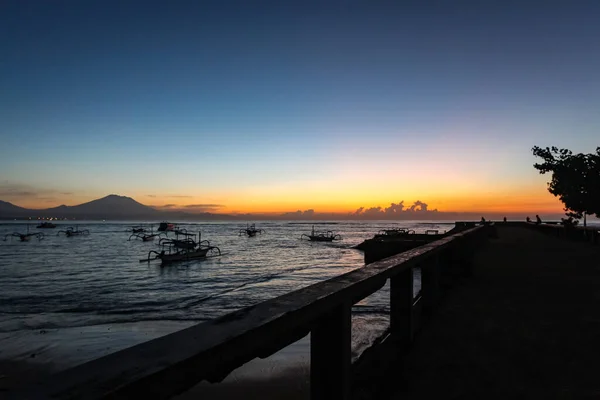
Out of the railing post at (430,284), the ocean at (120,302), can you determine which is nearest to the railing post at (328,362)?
the railing post at (430,284)

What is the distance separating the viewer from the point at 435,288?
19.9 feet

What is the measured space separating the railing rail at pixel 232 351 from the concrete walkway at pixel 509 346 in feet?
3.87

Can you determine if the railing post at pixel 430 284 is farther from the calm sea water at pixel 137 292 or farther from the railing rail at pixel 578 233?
the railing rail at pixel 578 233

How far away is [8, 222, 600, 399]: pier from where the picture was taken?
1225 millimetres

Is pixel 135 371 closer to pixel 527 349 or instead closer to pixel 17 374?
pixel 527 349

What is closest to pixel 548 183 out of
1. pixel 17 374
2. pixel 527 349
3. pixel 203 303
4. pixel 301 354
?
pixel 203 303

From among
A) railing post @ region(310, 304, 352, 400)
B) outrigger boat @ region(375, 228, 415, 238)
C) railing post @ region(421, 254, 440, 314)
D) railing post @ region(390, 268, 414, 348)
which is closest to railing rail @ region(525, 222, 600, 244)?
outrigger boat @ region(375, 228, 415, 238)

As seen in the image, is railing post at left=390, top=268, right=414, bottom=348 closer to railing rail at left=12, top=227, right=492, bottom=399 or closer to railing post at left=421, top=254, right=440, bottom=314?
railing rail at left=12, top=227, right=492, bottom=399

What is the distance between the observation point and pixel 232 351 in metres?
1.46

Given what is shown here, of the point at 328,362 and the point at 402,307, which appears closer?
the point at 328,362

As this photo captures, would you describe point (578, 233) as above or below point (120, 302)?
above

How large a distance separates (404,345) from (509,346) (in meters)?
1.30

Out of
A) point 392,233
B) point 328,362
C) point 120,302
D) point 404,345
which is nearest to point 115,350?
point 120,302

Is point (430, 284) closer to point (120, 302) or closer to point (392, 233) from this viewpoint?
point (120, 302)
